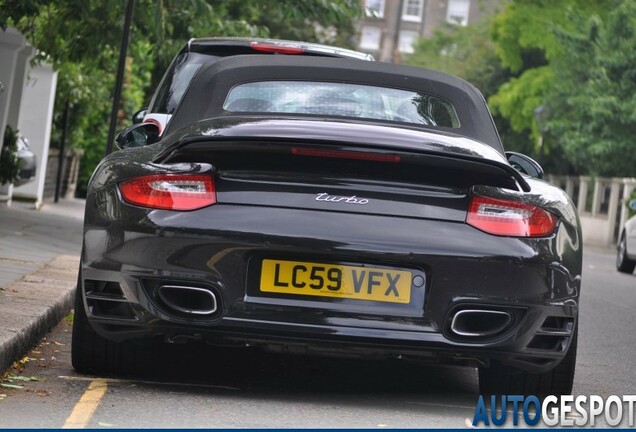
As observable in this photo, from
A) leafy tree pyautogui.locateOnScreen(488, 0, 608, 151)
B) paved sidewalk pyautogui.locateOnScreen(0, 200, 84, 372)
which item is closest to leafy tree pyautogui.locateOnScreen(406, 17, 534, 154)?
leafy tree pyautogui.locateOnScreen(488, 0, 608, 151)

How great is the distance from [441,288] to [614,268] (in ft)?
68.0

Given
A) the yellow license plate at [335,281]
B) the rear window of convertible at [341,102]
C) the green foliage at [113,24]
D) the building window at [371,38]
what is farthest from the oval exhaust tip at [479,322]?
the building window at [371,38]

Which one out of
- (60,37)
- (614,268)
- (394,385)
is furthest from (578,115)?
(394,385)

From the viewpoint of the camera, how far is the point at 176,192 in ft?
20.4

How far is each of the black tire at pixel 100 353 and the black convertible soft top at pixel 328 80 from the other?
1074 mm

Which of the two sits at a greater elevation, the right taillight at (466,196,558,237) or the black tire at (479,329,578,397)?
the right taillight at (466,196,558,237)

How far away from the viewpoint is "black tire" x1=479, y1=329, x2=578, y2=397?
6.71 metres

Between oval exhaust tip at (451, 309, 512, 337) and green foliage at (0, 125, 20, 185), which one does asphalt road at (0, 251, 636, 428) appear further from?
green foliage at (0, 125, 20, 185)

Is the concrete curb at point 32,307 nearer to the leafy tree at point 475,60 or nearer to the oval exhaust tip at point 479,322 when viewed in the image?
the oval exhaust tip at point 479,322

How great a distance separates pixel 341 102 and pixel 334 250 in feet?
4.60

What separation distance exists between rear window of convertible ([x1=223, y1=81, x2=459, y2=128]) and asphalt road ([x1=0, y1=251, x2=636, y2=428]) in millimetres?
1262

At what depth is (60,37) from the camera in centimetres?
1962

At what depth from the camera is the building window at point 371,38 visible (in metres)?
108

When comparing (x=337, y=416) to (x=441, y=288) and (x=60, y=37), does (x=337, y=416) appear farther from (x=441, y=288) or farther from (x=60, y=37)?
(x=60, y=37)
